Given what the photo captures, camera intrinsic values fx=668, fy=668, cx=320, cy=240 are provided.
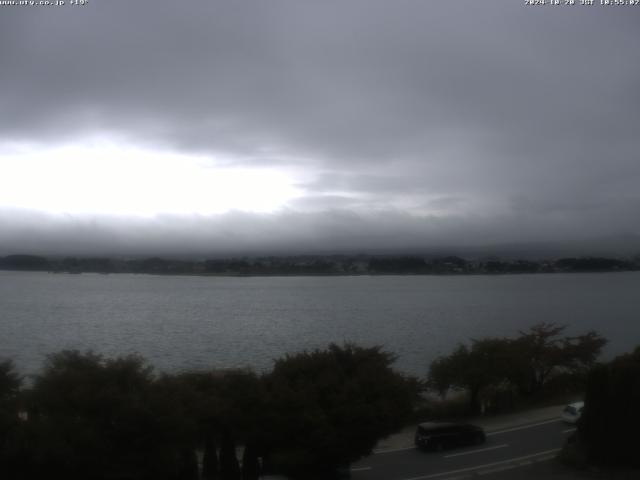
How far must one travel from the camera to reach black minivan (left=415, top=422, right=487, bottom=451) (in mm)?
22469

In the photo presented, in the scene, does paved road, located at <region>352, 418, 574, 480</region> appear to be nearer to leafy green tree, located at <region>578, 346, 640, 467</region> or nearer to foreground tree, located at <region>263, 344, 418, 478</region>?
leafy green tree, located at <region>578, 346, 640, 467</region>

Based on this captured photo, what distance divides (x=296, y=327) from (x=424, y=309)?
30.8 meters

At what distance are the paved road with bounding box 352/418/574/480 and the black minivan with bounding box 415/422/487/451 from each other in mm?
250

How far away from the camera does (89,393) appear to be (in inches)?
558

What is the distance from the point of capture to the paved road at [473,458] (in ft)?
63.2

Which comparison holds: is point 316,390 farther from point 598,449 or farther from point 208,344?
point 208,344

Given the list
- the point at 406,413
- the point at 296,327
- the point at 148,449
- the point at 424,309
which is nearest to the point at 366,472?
the point at 406,413

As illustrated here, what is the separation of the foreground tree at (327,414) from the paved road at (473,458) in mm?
2288

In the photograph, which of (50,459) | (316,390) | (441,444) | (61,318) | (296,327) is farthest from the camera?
(61,318)

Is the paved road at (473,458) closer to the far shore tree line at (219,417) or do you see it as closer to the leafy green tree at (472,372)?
the far shore tree line at (219,417)

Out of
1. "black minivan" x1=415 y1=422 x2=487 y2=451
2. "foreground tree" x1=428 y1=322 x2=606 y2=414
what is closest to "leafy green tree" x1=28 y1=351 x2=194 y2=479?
"black minivan" x1=415 y1=422 x2=487 y2=451

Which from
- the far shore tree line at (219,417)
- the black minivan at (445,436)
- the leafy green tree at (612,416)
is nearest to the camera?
the far shore tree line at (219,417)

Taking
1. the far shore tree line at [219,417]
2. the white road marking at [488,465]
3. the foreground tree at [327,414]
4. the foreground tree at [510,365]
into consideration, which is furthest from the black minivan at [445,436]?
the foreground tree at [510,365]

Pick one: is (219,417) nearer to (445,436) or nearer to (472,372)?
(445,436)
